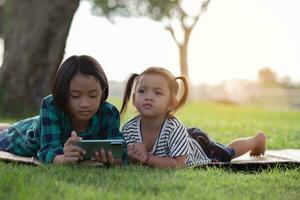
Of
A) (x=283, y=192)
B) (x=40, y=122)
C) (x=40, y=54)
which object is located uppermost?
(x=40, y=54)

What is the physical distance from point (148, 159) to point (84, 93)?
2.16 feet

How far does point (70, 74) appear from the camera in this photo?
443cm

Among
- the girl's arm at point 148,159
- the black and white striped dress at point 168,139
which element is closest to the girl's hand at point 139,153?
the girl's arm at point 148,159

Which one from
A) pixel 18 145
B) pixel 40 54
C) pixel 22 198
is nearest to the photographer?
pixel 22 198

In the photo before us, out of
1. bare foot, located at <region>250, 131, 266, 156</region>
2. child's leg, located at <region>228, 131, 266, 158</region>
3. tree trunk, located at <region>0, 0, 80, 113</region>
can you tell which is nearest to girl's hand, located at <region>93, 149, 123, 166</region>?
child's leg, located at <region>228, 131, 266, 158</region>

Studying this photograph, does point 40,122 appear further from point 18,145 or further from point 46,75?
point 46,75

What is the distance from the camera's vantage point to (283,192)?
12.4 ft

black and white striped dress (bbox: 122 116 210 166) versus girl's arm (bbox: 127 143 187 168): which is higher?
black and white striped dress (bbox: 122 116 210 166)

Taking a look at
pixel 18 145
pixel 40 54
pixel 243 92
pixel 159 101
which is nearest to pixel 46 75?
pixel 40 54

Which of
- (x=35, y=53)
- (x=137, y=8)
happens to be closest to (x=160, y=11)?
(x=137, y=8)

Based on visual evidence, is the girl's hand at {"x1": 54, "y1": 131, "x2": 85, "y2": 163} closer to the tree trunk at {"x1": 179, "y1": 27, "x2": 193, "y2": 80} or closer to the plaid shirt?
the plaid shirt

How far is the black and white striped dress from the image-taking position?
4.70 meters

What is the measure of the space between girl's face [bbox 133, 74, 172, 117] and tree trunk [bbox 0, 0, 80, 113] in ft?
20.0

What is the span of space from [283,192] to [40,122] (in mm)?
1926
